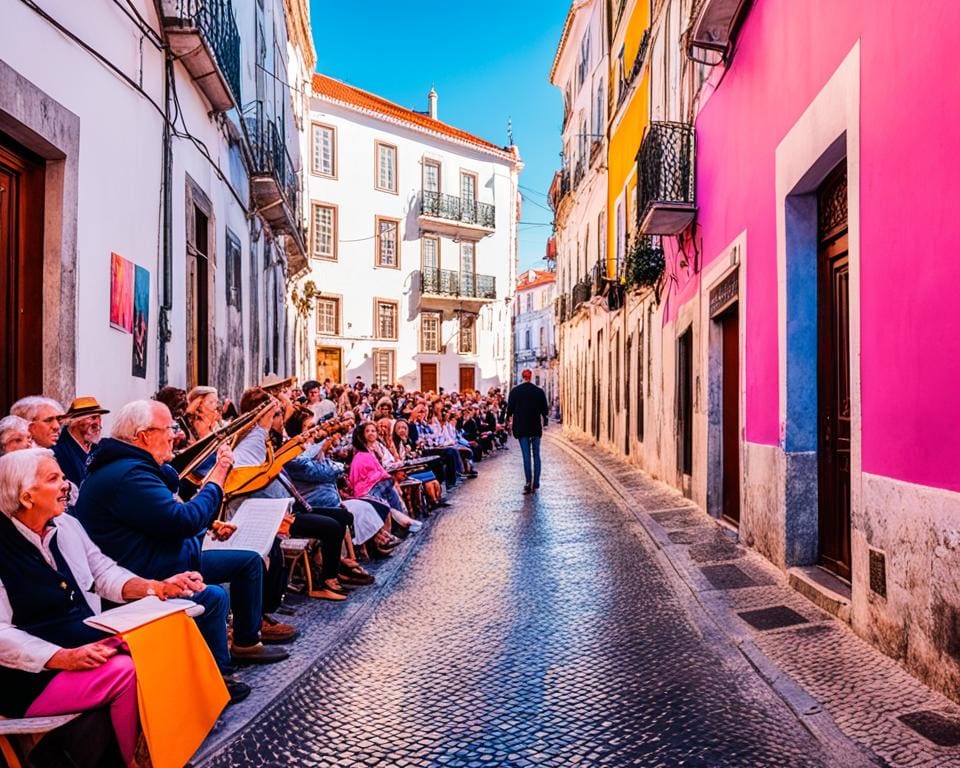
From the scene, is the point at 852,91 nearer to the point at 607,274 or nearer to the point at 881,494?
the point at 881,494

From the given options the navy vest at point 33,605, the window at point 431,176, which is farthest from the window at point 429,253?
the navy vest at point 33,605

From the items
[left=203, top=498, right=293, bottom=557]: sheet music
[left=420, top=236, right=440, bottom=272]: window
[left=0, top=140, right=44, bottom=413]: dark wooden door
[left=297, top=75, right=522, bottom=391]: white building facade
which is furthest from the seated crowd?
[left=420, top=236, right=440, bottom=272]: window

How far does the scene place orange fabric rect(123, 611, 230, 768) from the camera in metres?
3.45

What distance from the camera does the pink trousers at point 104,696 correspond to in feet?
10.5

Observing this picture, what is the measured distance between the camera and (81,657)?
10.7 feet

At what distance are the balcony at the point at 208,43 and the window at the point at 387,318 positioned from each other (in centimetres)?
2453

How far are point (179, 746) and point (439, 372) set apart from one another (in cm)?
3491

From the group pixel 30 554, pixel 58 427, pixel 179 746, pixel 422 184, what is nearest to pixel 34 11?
pixel 58 427

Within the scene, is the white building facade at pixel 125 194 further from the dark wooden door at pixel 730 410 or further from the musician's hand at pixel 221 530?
the dark wooden door at pixel 730 410

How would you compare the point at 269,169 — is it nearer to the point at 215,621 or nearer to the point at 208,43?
the point at 208,43

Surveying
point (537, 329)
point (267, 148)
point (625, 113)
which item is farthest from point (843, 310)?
point (537, 329)

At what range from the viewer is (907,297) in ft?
16.2

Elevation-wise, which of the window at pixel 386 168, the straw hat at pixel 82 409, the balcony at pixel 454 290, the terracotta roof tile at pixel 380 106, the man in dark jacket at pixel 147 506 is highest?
the terracotta roof tile at pixel 380 106

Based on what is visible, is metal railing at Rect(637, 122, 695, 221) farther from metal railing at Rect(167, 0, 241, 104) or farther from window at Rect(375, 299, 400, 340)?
window at Rect(375, 299, 400, 340)
